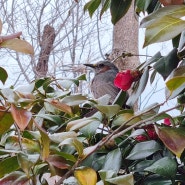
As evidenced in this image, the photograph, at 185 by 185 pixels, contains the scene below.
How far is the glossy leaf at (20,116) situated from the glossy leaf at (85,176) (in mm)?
87

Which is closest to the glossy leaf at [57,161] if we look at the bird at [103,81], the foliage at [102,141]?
the foliage at [102,141]

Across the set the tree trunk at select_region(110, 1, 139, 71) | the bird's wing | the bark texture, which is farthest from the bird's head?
the bark texture

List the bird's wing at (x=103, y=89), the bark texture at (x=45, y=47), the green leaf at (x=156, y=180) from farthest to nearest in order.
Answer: the bark texture at (x=45, y=47) → the bird's wing at (x=103, y=89) → the green leaf at (x=156, y=180)

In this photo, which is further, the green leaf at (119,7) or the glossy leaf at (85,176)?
the green leaf at (119,7)

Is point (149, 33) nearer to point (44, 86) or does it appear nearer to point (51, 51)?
point (44, 86)

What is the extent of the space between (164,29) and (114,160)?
20cm

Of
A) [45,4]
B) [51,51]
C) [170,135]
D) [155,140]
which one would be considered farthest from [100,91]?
[45,4]

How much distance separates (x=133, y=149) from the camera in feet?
1.95

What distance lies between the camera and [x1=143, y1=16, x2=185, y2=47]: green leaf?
18.7 inches

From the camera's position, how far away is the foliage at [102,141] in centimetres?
47

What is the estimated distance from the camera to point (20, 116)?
1.45 feet

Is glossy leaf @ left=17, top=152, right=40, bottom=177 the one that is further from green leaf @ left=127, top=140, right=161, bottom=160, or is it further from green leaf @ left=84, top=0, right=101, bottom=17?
green leaf @ left=84, top=0, right=101, bottom=17

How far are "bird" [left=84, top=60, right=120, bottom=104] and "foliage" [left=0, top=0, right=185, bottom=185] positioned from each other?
3.47 feet

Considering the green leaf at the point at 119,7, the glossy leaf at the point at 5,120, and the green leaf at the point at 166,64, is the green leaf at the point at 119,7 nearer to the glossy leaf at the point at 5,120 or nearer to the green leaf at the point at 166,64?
the green leaf at the point at 166,64
